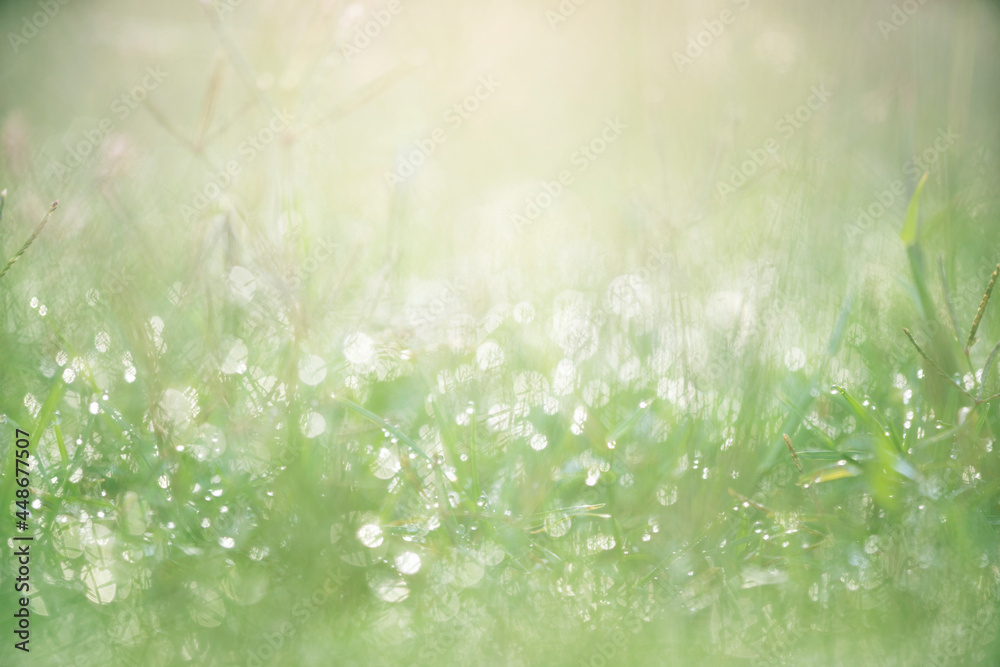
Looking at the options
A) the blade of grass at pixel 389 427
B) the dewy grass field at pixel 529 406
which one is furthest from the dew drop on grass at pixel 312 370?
the blade of grass at pixel 389 427

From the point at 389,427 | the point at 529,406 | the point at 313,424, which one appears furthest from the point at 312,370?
the point at 529,406

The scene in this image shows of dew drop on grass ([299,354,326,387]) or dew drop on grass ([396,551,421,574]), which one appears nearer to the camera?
dew drop on grass ([396,551,421,574])

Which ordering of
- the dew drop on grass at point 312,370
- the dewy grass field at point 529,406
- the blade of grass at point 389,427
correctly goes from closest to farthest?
the dewy grass field at point 529,406
the blade of grass at point 389,427
the dew drop on grass at point 312,370

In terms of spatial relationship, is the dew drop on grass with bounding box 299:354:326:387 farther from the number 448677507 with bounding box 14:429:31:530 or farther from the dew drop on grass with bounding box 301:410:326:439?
the number 448677507 with bounding box 14:429:31:530

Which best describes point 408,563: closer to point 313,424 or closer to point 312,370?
point 313,424

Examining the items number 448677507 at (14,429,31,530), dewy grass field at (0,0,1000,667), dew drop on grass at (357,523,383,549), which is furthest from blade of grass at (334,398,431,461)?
number 448677507 at (14,429,31,530)

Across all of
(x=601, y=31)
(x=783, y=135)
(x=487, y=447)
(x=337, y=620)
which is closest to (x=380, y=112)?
(x=601, y=31)

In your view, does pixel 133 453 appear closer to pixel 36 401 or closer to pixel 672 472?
pixel 36 401

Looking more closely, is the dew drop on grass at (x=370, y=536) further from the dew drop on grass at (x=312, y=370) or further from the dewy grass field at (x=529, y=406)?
the dew drop on grass at (x=312, y=370)

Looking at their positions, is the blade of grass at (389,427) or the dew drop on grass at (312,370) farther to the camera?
the dew drop on grass at (312,370)
